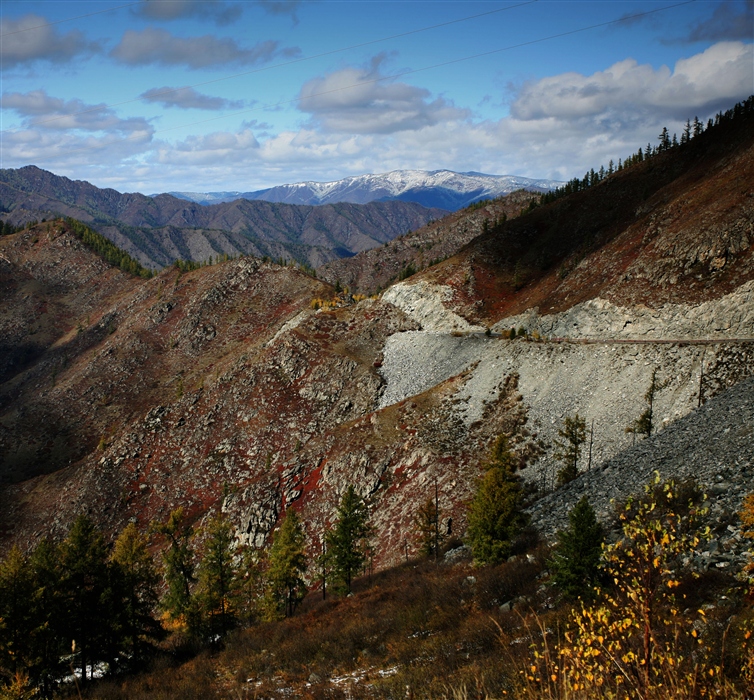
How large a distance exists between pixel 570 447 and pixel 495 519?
62.9 feet

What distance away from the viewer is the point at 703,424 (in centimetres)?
4081

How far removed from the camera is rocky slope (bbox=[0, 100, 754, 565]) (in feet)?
195

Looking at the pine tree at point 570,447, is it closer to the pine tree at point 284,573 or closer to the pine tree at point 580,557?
the pine tree at point 580,557

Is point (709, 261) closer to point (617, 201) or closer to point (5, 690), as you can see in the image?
point (617, 201)

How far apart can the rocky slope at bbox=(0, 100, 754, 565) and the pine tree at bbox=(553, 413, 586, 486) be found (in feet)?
6.44

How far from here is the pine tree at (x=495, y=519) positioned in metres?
35.9

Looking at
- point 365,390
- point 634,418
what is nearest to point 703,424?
point 634,418

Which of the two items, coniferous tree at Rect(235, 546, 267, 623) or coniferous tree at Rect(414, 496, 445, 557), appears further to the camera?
coniferous tree at Rect(414, 496, 445, 557)

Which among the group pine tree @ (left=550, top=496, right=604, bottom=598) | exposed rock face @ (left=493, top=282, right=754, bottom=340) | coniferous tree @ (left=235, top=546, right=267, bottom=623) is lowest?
coniferous tree @ (left=235, top=546, right=267, bottom=623)

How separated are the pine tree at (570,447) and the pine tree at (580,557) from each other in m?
26.0

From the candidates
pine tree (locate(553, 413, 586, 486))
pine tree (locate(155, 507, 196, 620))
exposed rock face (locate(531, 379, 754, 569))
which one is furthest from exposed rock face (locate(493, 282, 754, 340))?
pine tree (locate(155, 507, 196, 620))

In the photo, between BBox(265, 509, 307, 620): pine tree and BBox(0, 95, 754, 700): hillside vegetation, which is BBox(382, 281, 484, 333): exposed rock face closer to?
BBox(0, 95, 754, 700): hillside vegetation

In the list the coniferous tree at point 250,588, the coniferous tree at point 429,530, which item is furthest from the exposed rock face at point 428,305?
the coniferous tree at point 250,588

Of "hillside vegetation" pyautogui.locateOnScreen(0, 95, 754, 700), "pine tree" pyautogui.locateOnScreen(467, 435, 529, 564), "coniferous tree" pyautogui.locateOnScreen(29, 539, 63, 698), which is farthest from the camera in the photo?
"pine tree" pyautogui.locateOnScreen(467, 435, 529, 564)
